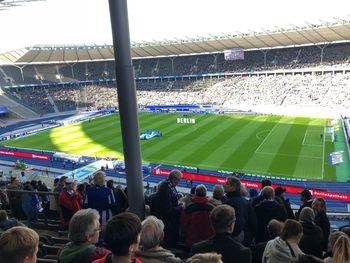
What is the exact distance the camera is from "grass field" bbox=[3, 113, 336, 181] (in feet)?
88.0

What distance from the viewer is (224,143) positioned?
112 feet

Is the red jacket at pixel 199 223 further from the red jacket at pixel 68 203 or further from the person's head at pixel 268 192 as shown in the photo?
the red jacket at pixel 68 203

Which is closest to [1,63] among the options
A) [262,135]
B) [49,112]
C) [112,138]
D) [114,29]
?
[49,112]

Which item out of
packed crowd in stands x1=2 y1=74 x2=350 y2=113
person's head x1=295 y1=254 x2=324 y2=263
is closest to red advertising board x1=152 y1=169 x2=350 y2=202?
person's head x1=295 y1=254 x2=324 y2=263

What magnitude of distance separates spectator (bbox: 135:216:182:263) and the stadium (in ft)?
7.94

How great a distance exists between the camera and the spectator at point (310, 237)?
16.8ft

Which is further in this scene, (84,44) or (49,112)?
(84,44)

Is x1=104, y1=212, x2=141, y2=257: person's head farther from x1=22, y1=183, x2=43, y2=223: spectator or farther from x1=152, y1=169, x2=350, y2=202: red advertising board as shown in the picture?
x1=152, y1=169, x2=350, y2=202: red advertising board

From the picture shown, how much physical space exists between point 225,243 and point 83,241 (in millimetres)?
1487

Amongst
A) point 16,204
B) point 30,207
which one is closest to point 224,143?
point 16,204

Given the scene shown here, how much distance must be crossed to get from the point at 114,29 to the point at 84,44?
2757 inches

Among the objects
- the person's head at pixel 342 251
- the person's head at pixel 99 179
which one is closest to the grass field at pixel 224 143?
the person's head at pixel 99 179

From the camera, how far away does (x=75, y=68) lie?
270 feet

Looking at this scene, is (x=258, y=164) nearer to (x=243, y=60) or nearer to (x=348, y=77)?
(x=348, y=77)
